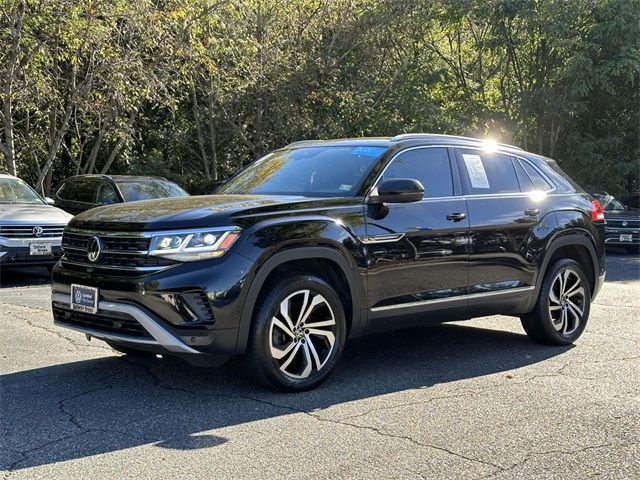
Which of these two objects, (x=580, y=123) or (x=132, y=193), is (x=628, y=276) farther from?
(x=580, y=123)

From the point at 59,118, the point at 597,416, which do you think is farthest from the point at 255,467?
the point at 59,118

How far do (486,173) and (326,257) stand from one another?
81.2 inches

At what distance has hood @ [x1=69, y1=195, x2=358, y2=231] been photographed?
510cm

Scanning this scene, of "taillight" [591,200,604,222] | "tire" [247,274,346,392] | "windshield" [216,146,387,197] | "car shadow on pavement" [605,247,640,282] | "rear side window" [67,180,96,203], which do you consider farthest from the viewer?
"rear side window" [67,180,96,203]

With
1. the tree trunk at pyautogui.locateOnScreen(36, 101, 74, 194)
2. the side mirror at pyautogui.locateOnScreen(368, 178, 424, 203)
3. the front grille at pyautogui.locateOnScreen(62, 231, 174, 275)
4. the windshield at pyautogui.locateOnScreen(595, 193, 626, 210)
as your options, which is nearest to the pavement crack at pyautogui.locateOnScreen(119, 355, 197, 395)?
the front grille at pyautogui.locateOnScreen(62, 231, 174, 275)

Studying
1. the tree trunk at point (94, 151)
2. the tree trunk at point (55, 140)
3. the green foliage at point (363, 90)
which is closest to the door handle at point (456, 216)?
the green foliage at point (363, 90)

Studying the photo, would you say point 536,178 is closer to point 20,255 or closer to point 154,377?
point 154,377

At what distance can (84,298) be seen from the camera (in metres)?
5.39

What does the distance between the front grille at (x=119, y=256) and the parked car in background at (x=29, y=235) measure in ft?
20.2

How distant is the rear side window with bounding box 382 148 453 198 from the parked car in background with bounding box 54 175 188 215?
7.83m

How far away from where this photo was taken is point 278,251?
5.27 metres

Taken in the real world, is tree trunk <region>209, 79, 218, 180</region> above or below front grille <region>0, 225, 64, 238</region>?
above

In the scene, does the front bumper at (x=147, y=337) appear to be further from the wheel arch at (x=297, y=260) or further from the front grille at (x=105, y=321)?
the wheel arch at (x=297, y=260)

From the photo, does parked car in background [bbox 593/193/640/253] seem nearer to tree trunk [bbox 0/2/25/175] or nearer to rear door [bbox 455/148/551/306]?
rear door [bbox 455/148/551/306]
